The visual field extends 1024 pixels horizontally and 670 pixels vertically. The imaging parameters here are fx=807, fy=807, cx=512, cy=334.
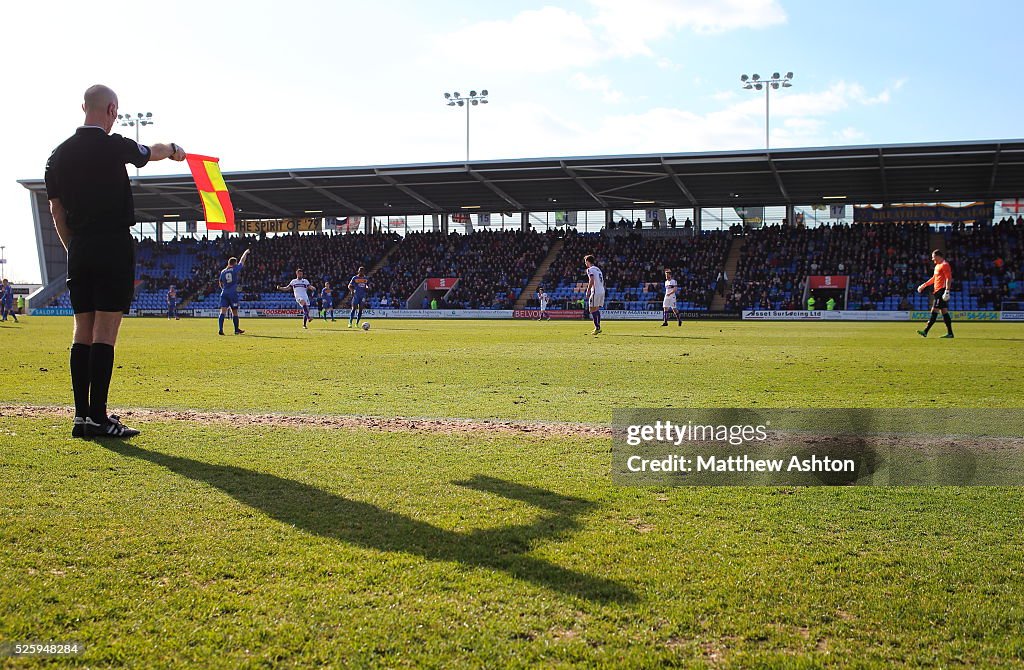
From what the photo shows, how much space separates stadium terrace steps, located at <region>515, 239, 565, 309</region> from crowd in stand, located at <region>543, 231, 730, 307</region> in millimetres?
587

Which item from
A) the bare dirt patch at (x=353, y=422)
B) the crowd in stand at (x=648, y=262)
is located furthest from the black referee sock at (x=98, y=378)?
the crowd in stand at (x=648, y=262)

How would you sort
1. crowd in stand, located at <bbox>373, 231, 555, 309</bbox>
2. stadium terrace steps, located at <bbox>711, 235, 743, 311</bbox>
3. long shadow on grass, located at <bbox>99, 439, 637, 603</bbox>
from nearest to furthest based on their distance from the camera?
long shadow on grass, located at <bbox>99, 439, 637, 603</bbox> < stadium terrace steps, located at <bbox>711, 235, 743, 311</bbox> < crowd in stand, located at <bbox>373, 231, 555, 309</bbox>

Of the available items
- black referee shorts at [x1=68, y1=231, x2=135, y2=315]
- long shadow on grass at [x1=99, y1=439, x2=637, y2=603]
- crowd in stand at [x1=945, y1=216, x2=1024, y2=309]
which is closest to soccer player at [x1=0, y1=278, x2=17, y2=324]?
black referee shorts at [x1=68, y1=231, x2=135, y2=315]

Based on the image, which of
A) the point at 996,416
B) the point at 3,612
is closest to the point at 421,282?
the point at 996,416

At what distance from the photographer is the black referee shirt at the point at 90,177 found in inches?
218

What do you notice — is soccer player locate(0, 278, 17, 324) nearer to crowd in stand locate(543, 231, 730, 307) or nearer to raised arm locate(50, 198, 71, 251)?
crowd in stand locate(543, 231, 730, 307)

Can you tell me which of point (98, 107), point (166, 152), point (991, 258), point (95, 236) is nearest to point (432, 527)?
point (95, 236)

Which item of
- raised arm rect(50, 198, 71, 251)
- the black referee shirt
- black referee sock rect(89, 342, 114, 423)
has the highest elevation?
the black referee shirt

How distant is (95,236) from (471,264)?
4798cm

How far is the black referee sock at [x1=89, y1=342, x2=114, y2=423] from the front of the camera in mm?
5551

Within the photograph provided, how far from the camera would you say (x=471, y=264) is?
5341 centimetres

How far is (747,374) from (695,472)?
5908mm

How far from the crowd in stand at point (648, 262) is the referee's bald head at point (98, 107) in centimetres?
4036

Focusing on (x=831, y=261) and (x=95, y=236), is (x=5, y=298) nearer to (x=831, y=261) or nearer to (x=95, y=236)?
(x=95, y=236)
